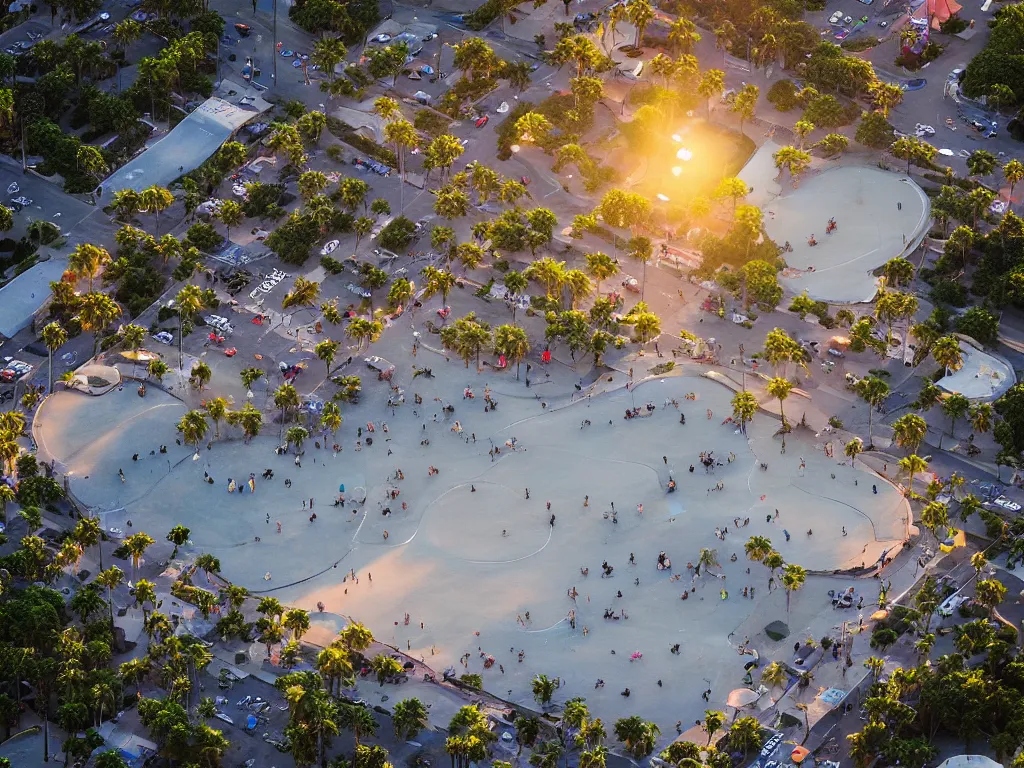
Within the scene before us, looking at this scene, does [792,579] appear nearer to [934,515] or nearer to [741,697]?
[741,697]

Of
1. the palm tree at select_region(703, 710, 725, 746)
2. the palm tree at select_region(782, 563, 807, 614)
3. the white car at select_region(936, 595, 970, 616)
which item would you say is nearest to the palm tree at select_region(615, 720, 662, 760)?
the palm tree at select_region(703, 710, 725, 746)

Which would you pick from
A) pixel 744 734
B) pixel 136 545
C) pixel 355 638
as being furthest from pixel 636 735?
pixel 136 545

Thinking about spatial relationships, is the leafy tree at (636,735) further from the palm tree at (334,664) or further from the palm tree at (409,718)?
the palm tree at (334,664)

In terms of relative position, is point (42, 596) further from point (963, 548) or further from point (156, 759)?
point (963, 548)

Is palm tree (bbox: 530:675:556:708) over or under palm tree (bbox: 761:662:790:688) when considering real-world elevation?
under

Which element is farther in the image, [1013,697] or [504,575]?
[504,575]

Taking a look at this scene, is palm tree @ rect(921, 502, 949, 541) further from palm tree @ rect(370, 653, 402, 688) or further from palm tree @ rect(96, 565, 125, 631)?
palm tree @ rect(96, 565, 125, 631)

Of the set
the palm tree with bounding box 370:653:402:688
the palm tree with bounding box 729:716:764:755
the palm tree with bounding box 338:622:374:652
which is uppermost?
the palm tree with bounding box 729:716:764:755

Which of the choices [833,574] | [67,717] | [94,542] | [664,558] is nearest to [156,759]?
[67,717]
